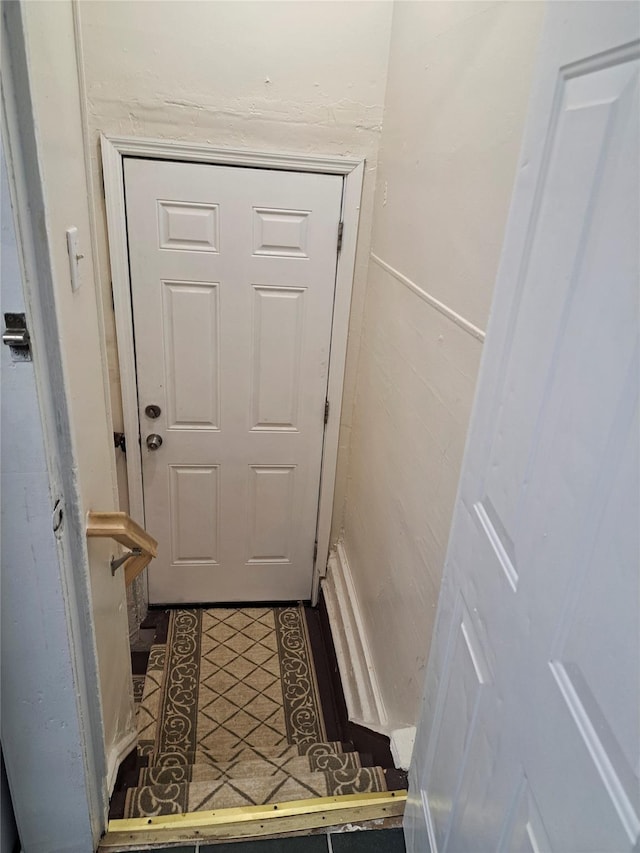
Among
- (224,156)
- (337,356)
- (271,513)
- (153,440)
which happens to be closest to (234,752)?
(271,513)

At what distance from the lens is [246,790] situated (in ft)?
4.99

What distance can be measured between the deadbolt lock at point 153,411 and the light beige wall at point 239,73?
2.12 feet

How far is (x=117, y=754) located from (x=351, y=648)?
1.05m

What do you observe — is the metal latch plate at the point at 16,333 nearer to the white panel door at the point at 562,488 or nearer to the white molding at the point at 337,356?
the white panel door at the point at 562,488

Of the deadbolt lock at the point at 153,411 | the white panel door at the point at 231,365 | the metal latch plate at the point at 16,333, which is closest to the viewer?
the metal latch plate at the point at 16,333

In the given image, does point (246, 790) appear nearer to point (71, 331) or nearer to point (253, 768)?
point (253, 768)

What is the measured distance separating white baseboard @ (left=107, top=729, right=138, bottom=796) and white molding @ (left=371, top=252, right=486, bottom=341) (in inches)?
54.0

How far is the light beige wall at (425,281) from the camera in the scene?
49.2 inches

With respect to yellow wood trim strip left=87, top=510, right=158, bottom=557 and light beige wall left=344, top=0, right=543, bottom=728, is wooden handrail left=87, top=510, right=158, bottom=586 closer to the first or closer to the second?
yellow wood trim strip left=87, top=510, right=158, bottom=557

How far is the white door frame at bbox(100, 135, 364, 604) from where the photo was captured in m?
2.12

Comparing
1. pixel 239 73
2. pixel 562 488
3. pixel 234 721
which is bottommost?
pixel 234 721

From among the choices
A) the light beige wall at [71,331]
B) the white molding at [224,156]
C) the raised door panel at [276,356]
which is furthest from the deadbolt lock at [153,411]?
the white molding at [224,156]

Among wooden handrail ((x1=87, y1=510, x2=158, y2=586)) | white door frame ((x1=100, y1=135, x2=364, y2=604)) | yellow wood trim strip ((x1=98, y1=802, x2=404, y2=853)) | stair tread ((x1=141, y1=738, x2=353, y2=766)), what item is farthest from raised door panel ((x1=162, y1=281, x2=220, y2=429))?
yellow wood trim strip ((x1=98, y1=802, x2=404, y2=853))

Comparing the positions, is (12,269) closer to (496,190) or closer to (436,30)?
(496,190)
